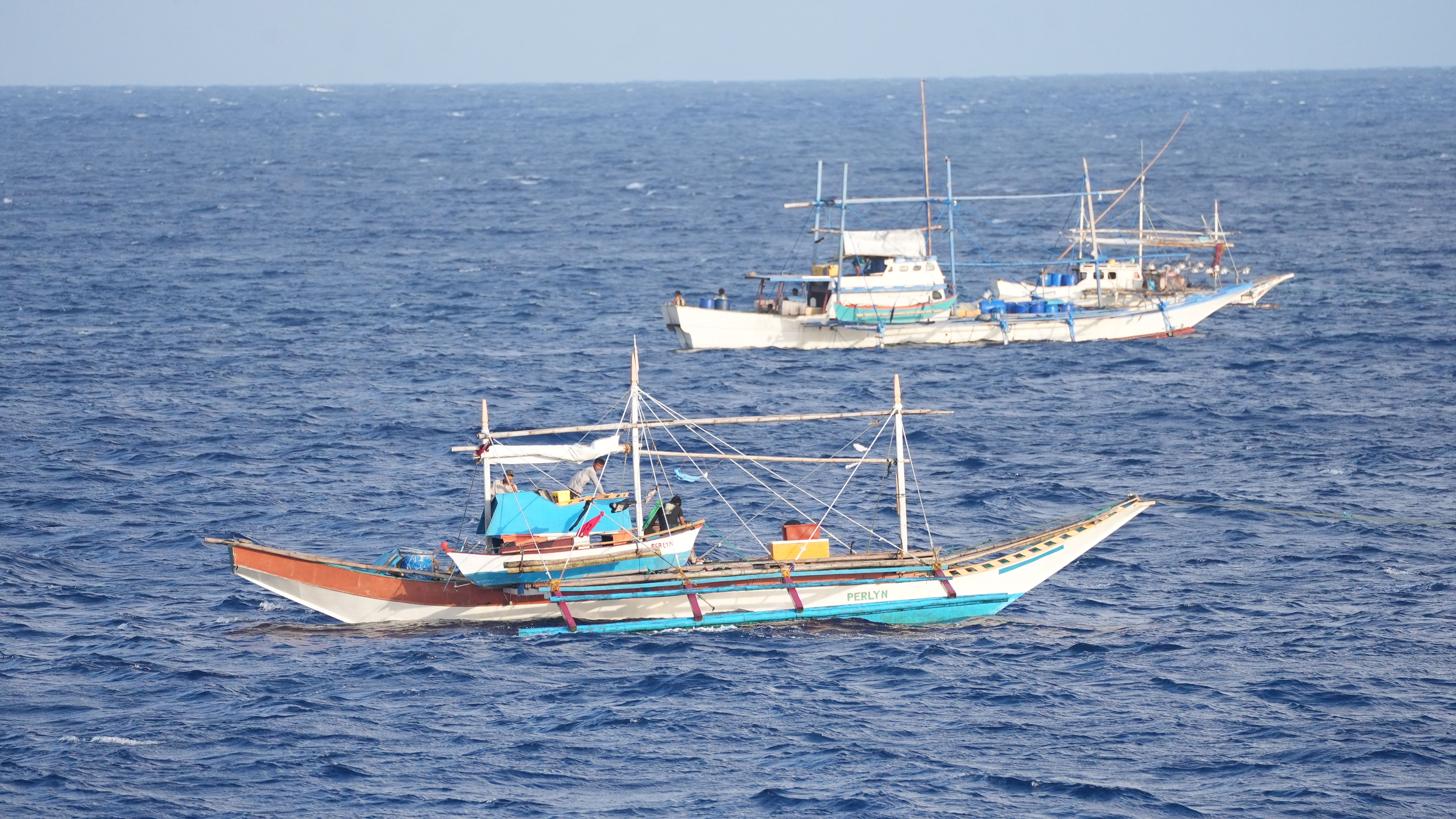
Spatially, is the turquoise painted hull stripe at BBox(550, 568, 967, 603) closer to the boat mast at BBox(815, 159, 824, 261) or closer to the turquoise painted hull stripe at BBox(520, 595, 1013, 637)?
the turquoise painted hull stripe at BBox(520, 595, 1013, 637)

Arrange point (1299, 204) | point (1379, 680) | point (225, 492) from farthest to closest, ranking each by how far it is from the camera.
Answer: point (1299, 204) → point (225, 492) → point (1379, 680)

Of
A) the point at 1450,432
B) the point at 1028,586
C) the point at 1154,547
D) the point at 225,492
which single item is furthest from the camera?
the point at 1450,432

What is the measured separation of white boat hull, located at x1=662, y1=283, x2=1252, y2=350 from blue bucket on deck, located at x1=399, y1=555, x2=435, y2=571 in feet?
125

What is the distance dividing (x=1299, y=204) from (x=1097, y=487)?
8984cm

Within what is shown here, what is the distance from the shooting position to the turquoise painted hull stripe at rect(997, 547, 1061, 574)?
4244 centimetres

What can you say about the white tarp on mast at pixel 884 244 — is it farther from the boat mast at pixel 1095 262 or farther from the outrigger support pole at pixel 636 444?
the outrigger support pole at pixel 636 444

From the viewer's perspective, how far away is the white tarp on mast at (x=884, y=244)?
7862 centimetres

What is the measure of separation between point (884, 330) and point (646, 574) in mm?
40823

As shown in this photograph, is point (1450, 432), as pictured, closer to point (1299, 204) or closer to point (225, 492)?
point (225, 492)

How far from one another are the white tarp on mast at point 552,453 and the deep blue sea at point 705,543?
4627 mm

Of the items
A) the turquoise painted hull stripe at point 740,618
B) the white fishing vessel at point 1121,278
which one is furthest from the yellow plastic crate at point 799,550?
the white fishing vessel at point 1121,278

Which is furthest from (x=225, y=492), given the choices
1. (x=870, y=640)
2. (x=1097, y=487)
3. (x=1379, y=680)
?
(x=1379, y=680)

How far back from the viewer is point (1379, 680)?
39250mm

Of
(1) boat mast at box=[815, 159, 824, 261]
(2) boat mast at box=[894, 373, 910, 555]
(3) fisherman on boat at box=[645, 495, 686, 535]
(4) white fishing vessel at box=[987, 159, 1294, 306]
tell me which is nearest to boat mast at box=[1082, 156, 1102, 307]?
(4) white fishing vessel at box=[987, 159, 1294, 306]
